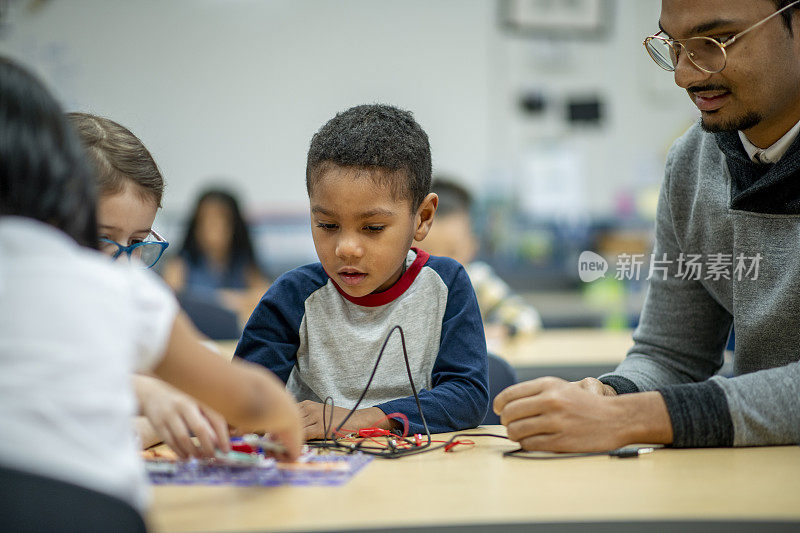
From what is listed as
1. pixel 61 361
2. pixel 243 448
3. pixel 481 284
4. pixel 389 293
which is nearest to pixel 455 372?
pixel 389 293

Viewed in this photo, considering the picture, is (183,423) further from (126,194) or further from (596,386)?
(596,386)

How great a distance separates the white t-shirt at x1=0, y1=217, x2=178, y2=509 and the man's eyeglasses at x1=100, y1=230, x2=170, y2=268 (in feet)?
1.58

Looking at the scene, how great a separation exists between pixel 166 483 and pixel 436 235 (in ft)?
7.21

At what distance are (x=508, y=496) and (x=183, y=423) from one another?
16.9 inches

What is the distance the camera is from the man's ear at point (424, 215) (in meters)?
1.38

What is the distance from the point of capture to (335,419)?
1.16 metres

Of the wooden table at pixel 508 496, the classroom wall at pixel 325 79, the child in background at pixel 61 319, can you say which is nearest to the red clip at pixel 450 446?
the wooden table at pixel 508 496

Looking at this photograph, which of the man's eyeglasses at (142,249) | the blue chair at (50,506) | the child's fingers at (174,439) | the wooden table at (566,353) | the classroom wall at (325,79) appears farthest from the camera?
the classroom wall at (325,79)

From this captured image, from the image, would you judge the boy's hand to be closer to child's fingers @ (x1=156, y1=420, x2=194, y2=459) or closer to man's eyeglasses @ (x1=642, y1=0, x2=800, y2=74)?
child's fingers @ (x1=156, y1=420, x2=194, y2=459)

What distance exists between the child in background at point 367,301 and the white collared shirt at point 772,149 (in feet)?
1.73

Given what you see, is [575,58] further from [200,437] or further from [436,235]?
[200,437]

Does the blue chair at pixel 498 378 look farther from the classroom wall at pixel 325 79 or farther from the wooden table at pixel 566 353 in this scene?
the classroom wall at pixel 325 79

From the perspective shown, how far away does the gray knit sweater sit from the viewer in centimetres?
105

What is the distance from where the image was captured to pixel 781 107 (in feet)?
4.14
